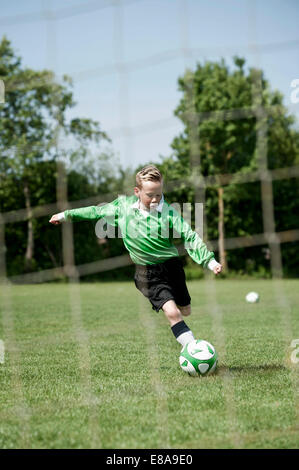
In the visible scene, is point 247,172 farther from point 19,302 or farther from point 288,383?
point 288,383

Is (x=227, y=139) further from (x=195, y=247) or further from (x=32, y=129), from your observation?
(x=195, y=247)

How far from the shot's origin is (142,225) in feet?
13.7

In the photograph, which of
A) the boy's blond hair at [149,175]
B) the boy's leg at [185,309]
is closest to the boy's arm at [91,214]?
the boy's blond hair at [149,175]

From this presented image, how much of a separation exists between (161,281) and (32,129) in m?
16.9

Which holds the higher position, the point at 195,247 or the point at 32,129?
the point at 32,129

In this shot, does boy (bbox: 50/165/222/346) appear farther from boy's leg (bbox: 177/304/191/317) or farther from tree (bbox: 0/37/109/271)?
tree (bbox: 0/37/109/271)

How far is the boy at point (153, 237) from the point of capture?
160 inches

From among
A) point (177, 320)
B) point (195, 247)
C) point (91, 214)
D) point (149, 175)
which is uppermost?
point (149, 175)

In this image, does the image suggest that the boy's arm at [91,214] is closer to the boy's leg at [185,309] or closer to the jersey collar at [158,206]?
the jersey collar at [158,206]

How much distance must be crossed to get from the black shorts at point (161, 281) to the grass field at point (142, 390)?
582 millimetres

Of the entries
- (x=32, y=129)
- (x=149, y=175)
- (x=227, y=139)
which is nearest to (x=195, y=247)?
(x=149, y=175)

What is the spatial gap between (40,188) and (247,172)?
8244 mm

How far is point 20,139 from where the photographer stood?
64.7 feet
